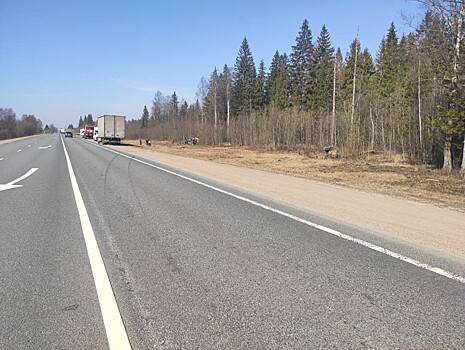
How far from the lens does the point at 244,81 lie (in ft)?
242

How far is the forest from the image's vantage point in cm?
1825

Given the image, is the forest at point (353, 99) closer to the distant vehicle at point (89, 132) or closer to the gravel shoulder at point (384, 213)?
the gravel shoulder at point (384, 213)

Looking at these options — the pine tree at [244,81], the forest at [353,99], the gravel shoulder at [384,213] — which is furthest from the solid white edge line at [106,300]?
the pine tree at [244,81]

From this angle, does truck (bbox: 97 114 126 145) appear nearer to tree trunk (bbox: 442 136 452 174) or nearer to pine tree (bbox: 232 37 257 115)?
pine tree (bbox: 232 37 257 115)

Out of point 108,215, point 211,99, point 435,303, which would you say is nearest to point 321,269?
point 435,303

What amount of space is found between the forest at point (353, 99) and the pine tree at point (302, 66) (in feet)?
0.56

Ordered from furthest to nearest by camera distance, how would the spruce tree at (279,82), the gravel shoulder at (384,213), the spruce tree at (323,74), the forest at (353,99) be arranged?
1. the spruce tree at (279,82)
2. the spruce tree at (323,74)
3. the forest at (353,99)
4. the gravel shoulder at (384,213)

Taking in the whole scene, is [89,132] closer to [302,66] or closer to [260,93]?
[260,93]

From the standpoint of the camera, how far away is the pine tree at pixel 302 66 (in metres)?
62.2

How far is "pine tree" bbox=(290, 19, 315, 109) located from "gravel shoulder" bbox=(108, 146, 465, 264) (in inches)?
2027

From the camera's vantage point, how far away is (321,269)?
469 centimetres

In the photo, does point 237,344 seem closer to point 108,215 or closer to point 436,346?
point 436,346

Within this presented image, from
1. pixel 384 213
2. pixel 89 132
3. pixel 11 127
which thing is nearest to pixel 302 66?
pixel 89 132

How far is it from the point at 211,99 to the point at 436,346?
249 ft
